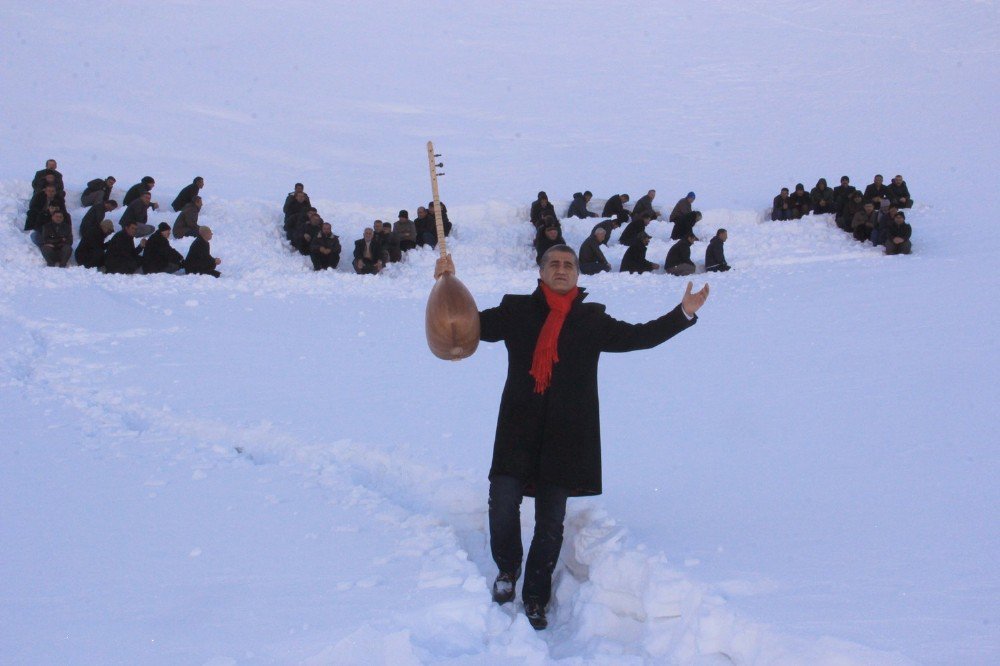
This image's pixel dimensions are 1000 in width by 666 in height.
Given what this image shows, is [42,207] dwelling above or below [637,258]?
above

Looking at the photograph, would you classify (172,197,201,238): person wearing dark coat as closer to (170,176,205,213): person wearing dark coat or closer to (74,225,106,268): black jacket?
(170,176,205,213): person wearing dark coat

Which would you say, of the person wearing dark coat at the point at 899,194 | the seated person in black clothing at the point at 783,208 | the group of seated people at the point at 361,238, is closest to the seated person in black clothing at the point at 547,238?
the group of seated people at the point at 361,238

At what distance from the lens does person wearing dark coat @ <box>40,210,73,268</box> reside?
10.0 m

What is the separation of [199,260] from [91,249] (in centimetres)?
118

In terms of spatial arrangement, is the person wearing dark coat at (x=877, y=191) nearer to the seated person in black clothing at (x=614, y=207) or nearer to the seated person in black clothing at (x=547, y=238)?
the seated person in black clothing at (x=614, y=207)

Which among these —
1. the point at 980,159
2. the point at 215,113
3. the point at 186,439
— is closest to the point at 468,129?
the point at 215,113

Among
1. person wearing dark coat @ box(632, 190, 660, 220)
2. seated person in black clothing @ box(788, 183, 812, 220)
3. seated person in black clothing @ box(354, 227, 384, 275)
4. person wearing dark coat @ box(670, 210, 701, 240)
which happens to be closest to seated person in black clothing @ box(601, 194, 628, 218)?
person wearing dark coat @ box(632, 190, 660, 220)

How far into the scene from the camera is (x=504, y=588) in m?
3.32

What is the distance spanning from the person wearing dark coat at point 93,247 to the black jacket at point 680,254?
629cm

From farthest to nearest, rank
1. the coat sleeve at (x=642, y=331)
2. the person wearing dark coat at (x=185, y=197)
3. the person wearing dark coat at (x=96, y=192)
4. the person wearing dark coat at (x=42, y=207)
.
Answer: the person wearing dark coat at (x=185, y=197) < the person wearing dark coat at (x=96, y=192) < the person wearing dark coat at (x=42, y=207) < the coat sleeve at (x=642, y=331)

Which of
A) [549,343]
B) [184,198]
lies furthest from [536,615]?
[184,198]

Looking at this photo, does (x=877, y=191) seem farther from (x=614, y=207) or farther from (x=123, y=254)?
(x=123, y=254)

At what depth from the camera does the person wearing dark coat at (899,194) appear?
12.6m

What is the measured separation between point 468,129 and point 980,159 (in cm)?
949
